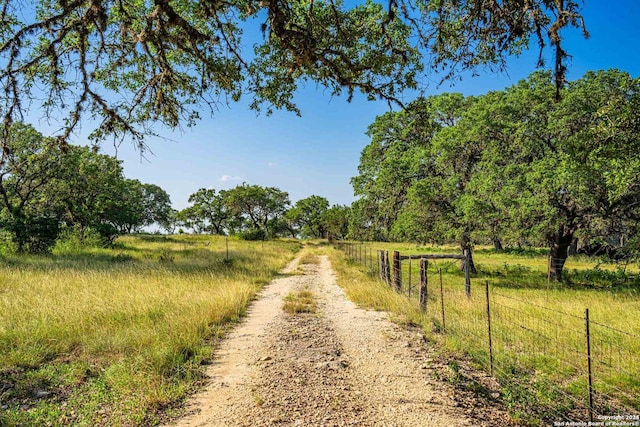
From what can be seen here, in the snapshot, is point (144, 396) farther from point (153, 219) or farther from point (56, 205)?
point (153, 219)

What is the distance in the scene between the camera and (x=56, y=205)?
26.8 metres

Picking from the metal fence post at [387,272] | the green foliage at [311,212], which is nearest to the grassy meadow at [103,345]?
the metal fence post at [387,272]

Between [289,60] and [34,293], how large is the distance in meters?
8.94

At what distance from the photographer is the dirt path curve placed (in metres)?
3.80

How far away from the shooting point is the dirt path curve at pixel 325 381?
380 cm

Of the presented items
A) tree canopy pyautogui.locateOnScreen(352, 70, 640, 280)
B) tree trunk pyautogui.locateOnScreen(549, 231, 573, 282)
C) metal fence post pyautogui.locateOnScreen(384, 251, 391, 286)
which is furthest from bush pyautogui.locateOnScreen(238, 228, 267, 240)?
tree trunk pyautogui.locateOnScreen(549, 231, 573, 282)

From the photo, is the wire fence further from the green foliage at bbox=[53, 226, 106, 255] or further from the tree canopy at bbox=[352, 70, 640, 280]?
the green foliage at bbox=[53, 226, 106, 255]

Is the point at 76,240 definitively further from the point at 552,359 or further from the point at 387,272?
the point at 552,359

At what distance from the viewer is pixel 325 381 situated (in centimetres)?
470

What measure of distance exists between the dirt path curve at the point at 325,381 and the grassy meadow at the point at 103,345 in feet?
1.77

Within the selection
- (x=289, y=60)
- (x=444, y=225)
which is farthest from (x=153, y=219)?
(x=289, y=60)

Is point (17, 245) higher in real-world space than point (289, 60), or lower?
lower

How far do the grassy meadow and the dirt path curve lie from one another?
538mm

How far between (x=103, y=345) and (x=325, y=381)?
3.94m
